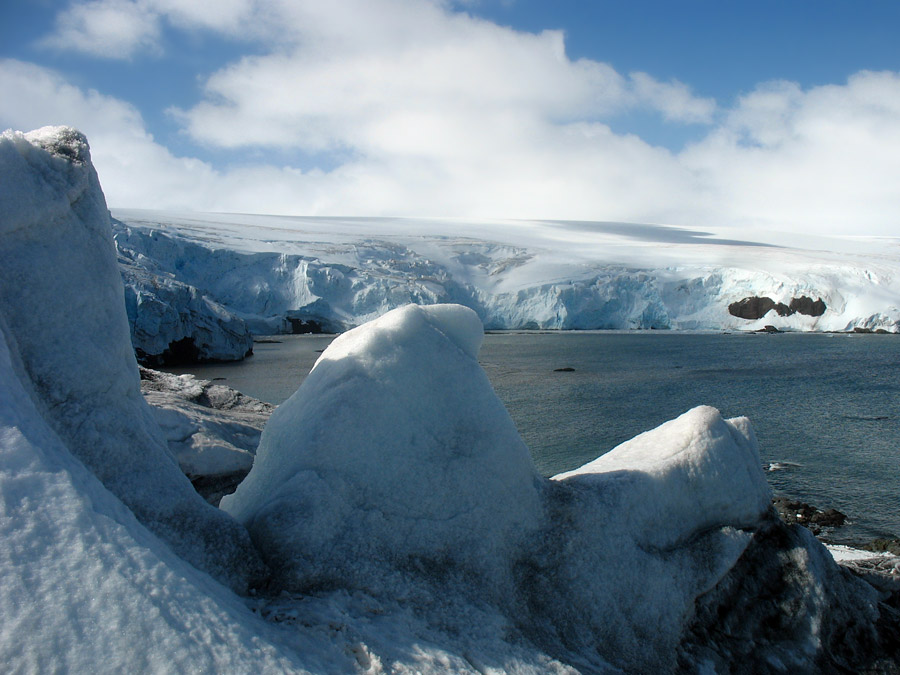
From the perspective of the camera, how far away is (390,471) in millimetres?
3074

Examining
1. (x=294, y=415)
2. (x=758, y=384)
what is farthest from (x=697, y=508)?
(x=758, y=384)

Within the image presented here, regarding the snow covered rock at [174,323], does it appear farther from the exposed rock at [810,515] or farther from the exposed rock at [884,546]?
the exposed rock at [884,546]

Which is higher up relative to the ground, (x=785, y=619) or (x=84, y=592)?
(x=84, y=592)

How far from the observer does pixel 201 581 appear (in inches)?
87.5

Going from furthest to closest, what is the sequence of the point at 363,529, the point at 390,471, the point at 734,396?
1. the point at 734,396
2. the point at 390,471
3. the point at 363,529

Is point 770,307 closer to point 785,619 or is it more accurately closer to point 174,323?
point 174,323

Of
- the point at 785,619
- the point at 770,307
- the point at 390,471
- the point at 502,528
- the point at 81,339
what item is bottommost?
the point at 770,307

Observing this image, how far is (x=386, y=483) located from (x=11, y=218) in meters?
1.92

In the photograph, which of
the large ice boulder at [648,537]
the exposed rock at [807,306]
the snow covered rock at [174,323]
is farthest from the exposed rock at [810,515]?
the exposed rock at [807,306]

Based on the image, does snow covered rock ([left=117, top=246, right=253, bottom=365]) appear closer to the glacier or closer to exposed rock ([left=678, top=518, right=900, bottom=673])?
the glacier

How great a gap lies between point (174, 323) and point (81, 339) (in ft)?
108

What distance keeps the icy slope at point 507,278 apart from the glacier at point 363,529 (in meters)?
39.5

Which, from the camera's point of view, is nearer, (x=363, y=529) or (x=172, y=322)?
(x=363, y=529)

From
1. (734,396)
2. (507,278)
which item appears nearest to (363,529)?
(734,396)
